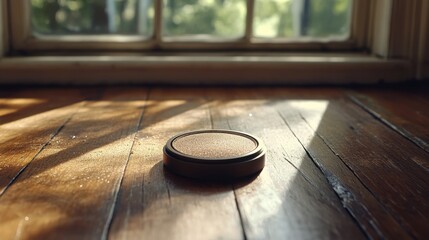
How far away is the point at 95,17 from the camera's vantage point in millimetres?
1704

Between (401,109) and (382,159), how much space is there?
41cm

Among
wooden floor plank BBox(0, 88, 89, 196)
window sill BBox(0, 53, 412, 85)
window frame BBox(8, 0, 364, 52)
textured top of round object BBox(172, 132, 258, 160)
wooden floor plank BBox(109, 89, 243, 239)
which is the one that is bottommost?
wooden floor plank BBox(109, 89, 243, 239)

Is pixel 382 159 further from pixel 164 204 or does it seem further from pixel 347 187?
pixel 164 204

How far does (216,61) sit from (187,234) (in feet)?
3.10

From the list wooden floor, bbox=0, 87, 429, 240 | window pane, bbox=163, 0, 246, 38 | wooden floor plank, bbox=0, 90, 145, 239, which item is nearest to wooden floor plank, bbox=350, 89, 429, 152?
wooden floor, bbox=0, 87, 429, 240

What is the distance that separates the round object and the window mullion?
2.48ft

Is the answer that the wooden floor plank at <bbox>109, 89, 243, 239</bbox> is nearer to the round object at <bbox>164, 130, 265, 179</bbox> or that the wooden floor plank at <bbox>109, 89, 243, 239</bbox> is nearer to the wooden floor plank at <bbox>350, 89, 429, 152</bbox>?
the round object at <bbox>164, 130, 265, 179</bbox>

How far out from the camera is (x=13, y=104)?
4.40 feet

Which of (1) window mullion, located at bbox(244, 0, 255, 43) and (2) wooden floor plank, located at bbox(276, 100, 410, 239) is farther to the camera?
(1) window mullion, located at bbox(244, 0, 255, 43)

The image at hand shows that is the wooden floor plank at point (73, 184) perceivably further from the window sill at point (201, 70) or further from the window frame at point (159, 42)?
the window frame at point (159, 42)

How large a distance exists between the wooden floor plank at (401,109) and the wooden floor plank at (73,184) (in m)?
0.53

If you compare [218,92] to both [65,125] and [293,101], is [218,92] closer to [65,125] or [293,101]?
[293,101]

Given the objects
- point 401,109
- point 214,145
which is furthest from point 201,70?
point 214,145

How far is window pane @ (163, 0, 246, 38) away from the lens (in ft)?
5.60
